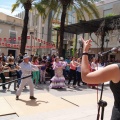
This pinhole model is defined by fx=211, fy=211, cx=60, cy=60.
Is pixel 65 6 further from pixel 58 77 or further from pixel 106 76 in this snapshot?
pixel 106 76

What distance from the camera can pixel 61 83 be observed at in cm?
1037

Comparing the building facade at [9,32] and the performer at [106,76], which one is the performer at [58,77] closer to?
the performer at [106,76]

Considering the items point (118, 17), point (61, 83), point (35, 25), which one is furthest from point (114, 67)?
point (35, 25)

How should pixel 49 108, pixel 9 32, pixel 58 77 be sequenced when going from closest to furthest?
pixel 49 108 < pixel 58 77 < pixel 9 32

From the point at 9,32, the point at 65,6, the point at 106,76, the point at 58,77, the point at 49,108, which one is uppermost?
the point at 65,6

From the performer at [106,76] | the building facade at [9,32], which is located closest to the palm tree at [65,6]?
the performer at [106,76]

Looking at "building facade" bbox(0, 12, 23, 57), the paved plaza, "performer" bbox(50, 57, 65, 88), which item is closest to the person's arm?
the paved plaza

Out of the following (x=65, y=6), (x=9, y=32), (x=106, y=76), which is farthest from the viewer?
(x=9, y=32)

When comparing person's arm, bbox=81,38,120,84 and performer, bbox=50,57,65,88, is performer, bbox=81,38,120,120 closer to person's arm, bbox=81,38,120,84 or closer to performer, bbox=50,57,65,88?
person's arm, bbox=81,38,120,84

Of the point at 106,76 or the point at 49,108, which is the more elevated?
the point at 106,76

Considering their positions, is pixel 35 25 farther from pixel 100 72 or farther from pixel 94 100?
pixel 100 72

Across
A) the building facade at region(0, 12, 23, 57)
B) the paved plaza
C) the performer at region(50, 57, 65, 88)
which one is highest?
the building facade at region(0, 12, 23, 57)

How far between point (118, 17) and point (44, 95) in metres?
8.75

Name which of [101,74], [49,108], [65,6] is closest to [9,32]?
[65,6]
